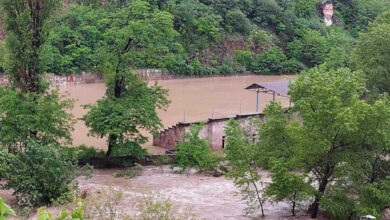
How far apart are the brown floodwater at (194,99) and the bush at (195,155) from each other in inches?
128

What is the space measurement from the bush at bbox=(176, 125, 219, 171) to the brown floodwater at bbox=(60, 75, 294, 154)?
3.25 m

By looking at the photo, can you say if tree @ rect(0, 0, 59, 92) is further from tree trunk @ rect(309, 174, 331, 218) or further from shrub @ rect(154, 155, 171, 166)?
tree trunk @ rect(309, 174, 331, 218)

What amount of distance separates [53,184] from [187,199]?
4.27 metres

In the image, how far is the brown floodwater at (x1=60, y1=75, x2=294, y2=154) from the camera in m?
28.4

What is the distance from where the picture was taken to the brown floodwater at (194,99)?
93.2 ft

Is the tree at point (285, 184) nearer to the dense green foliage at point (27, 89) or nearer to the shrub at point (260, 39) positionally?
the dense green foliage at point (27, 89)

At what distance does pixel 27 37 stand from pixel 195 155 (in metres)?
7.98

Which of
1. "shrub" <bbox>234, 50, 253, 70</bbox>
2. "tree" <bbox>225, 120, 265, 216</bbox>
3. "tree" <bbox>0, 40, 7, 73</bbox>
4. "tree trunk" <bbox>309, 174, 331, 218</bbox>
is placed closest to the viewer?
"tree trunk" <bbox>309, 174, 331, 218</bbox>

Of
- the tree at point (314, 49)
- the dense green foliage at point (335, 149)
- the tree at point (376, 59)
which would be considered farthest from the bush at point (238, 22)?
the dense green foliage at point (335, 149)

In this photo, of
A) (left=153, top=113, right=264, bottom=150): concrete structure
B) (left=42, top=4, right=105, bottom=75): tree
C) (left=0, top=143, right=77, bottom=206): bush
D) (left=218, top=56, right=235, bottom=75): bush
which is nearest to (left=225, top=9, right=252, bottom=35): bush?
(left=218, top=56, right=235, bottom=75): bush

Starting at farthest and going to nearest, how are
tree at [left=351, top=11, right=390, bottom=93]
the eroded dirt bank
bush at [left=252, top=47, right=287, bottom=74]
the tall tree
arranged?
bush at [left=252, top=47, right=287, bottom=74]
tree at [left=351, top=11, right=390, bottom=93]
the tall tree
the eroded dirt bank

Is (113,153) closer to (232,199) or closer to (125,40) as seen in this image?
(125,40)

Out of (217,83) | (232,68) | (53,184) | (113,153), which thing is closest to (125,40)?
(113,153)

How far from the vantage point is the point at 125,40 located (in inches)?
844
